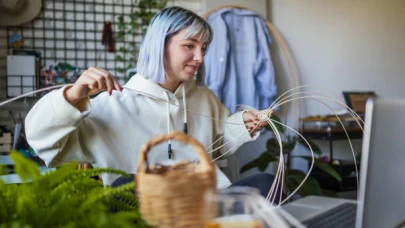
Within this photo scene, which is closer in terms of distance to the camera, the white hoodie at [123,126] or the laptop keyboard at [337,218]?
the laptop keyboard at [337,218]

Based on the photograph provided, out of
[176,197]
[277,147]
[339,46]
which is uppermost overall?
[339,46]

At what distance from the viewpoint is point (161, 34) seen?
1.35 metres

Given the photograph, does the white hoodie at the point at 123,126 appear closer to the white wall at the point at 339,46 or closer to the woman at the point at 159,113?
the woman at the point at 159,113

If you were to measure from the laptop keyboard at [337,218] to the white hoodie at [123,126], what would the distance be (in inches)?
18.9

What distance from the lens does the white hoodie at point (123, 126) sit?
40.0 inches

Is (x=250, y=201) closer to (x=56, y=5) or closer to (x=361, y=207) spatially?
(x=361, y=207)

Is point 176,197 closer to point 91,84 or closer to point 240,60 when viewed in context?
point 91,84

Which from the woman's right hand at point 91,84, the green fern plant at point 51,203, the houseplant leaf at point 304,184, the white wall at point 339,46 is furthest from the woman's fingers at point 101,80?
the white wall at point 339,46

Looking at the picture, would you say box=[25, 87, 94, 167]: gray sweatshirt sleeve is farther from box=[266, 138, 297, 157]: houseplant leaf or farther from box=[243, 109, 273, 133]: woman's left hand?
box=[266, 138, 297, 157]: houseplant leaf

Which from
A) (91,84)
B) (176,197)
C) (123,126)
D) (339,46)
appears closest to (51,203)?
(176,197)

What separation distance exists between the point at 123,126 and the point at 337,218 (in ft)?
2.30

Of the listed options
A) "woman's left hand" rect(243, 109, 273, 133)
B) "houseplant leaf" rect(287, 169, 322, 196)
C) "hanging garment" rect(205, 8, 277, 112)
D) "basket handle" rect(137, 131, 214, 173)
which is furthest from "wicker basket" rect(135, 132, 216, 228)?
"hanging garment" rect(205, 8, 277, 112)

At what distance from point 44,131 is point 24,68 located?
1.73m

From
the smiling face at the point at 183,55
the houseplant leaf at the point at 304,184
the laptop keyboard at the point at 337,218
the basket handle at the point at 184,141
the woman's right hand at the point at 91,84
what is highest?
the smiling face at the point at 183,55
